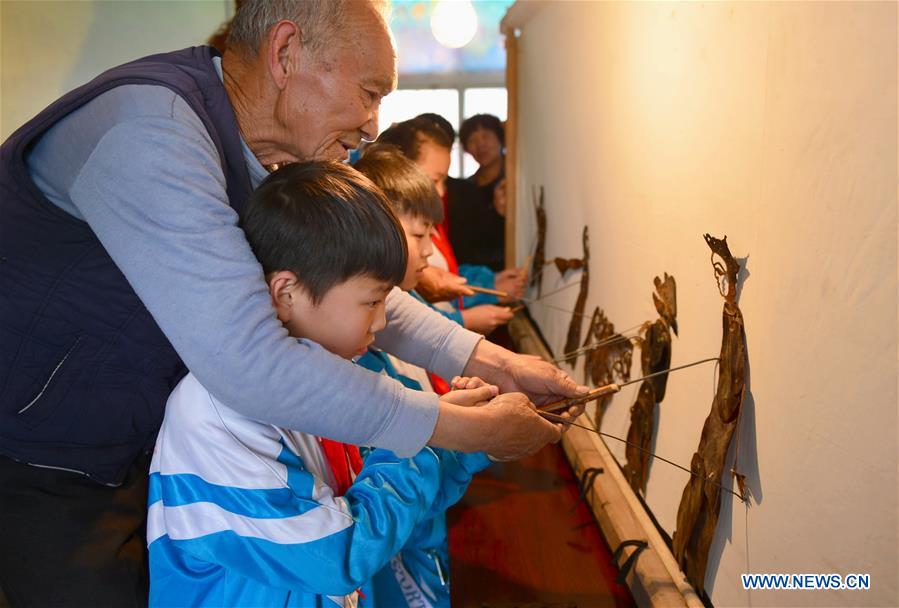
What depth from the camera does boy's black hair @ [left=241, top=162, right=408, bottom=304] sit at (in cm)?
88

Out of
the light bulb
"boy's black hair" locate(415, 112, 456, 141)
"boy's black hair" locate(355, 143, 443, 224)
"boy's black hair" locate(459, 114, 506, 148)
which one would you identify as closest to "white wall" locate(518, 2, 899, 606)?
"boy's black hair" locate(355, 143, 443, 224)

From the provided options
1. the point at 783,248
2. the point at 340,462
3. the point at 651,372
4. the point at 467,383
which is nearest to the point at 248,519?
the point at 340,462

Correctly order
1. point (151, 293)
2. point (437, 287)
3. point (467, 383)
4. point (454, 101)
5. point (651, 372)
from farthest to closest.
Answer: point (454, 101) → point (437, 287) → point (651, 372) → point (467, 383) → point (151, 293)

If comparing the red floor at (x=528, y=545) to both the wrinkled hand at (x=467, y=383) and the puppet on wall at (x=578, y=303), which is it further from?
the wrinkled hand at (x=467, y=383)

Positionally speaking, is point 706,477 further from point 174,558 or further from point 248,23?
point 248,23

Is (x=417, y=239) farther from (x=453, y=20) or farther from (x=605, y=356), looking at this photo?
(x=453, y=20)

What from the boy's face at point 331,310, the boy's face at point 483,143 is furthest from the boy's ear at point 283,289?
the boy's face at point 483,143

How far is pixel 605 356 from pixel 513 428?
2.71 ft

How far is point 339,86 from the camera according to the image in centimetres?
96

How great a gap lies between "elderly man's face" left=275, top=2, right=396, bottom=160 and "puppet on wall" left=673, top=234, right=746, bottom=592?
0.48 meters

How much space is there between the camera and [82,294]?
88 centimetres

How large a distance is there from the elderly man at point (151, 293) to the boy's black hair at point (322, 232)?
9cm

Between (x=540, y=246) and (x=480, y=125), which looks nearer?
(x=540, y=246)

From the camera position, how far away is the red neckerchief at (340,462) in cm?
101
